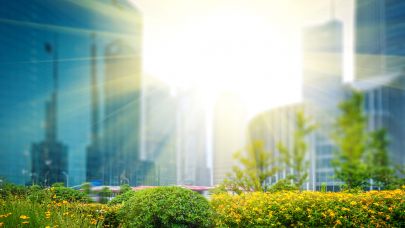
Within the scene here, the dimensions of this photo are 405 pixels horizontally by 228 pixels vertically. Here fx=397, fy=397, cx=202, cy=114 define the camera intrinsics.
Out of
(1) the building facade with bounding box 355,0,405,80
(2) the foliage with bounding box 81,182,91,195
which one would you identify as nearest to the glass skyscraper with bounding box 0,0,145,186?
(1) the building facade with bounding box 355,0,405,80

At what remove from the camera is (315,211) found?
5.17 meters

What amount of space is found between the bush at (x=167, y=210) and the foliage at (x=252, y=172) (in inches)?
81.2

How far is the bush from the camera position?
16.2ft

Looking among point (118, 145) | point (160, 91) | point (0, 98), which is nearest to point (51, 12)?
point (0, 98)

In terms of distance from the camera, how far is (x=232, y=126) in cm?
8100

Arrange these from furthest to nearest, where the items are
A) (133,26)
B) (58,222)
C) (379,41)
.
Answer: (133,26), (379,41), (58,222)

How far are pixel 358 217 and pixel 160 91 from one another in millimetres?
105562

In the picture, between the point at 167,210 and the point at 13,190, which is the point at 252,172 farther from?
the point at 13,190

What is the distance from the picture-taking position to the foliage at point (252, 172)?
802cm

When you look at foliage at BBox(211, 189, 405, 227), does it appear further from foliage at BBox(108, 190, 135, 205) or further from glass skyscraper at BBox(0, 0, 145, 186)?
glass skyscraper at BBox(0, 0, 145, 186)

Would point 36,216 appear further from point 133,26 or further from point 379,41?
point 133,26

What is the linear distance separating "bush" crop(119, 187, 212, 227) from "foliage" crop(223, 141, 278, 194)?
2061mm

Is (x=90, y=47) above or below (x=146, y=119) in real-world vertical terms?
above

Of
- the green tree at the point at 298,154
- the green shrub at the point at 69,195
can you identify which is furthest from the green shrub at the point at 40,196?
the green tree at the point at 298,154
